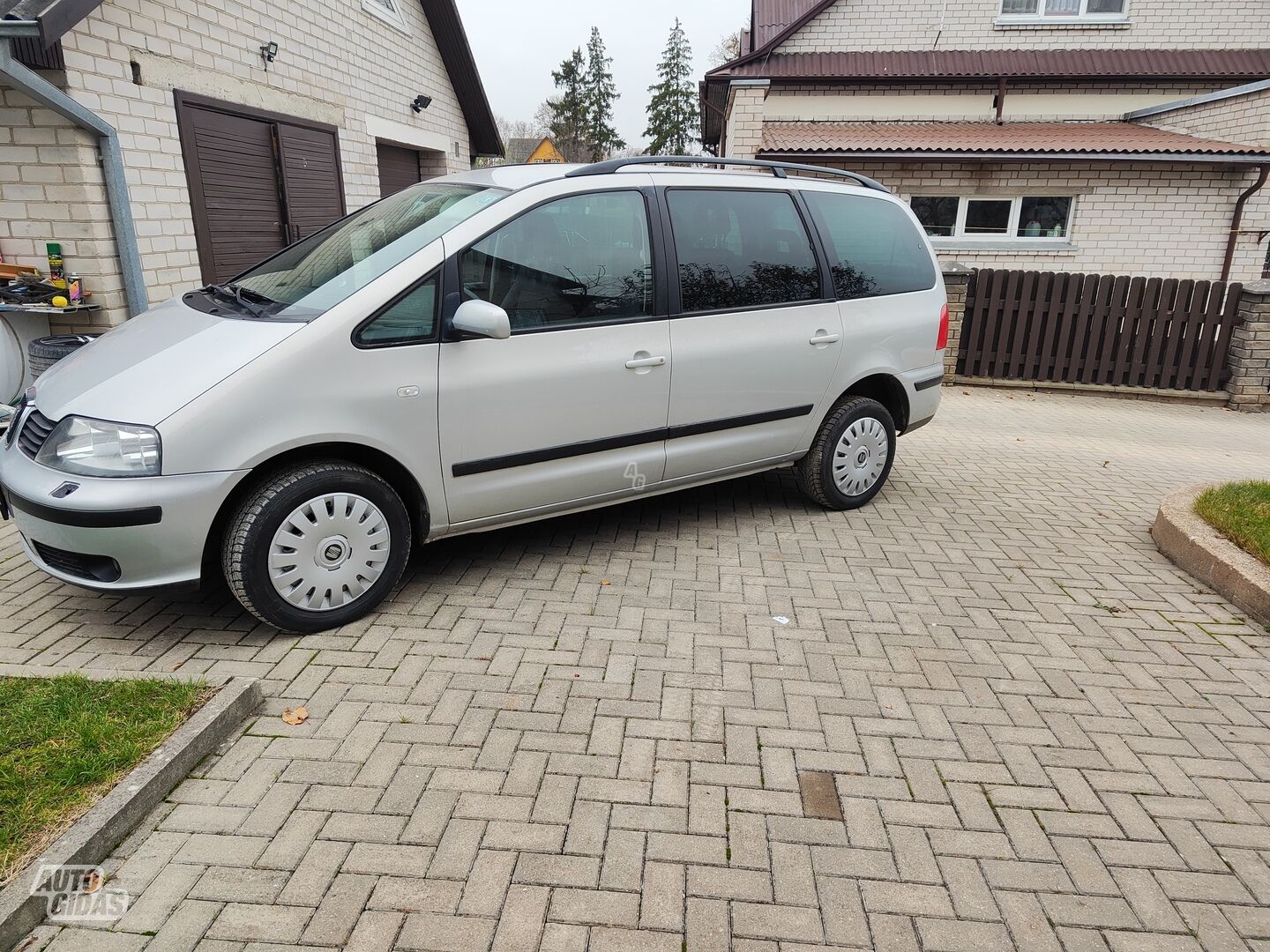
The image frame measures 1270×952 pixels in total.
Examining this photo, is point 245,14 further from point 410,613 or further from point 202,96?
point 410,613

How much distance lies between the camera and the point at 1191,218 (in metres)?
13.0

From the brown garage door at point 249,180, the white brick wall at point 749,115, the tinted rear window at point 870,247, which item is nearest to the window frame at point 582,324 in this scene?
the tinted rear window at point 870,247

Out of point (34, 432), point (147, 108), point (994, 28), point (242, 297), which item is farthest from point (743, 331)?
point (994, 28)

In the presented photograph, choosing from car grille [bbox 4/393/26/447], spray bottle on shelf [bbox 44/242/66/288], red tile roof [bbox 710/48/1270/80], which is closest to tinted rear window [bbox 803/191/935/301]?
car grille [bbox 4/393/26/447]

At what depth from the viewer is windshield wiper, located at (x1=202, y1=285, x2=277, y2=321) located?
355cm

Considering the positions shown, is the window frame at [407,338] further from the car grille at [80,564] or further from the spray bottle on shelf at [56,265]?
the spray bottle on shelf at [56,265]

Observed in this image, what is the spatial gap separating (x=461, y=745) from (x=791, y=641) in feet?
5.11

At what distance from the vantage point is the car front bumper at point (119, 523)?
3.01 m

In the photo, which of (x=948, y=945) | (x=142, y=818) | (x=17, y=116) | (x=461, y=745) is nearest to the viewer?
(x=948, y=945)

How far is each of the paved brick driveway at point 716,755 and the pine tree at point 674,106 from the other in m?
54.4

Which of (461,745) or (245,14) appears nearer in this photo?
(461,745)

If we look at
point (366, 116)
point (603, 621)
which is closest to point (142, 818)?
point (603, 621)

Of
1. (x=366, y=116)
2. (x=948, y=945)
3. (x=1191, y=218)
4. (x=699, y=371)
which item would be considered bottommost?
(x=948, y=945)

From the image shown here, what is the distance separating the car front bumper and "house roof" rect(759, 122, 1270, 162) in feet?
36.7
